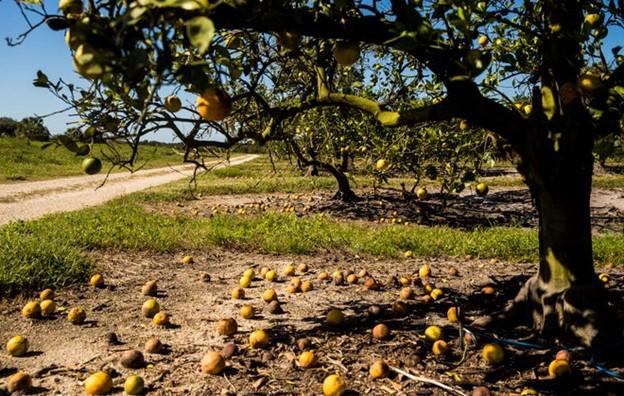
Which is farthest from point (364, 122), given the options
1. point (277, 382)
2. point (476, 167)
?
point (277, 382)

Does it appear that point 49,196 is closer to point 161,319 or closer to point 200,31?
point 161,319

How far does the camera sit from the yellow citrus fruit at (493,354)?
9.48 feet

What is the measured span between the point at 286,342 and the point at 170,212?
26.0ft

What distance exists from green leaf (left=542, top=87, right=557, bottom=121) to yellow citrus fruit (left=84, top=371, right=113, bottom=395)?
315 centimetres

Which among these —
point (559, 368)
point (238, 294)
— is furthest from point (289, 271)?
point (559, 368)

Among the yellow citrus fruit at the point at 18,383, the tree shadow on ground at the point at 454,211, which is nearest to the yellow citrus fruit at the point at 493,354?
the yellow citrus fruit at the point at 18,383

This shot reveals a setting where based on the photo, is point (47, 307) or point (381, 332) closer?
point (381, 332)

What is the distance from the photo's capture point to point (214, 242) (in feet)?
21.2

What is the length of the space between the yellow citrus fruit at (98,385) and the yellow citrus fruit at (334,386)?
1215 millimetres

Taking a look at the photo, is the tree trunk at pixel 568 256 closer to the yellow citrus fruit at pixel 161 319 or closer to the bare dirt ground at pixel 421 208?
the yellow citrus fruit at pixel 161 319

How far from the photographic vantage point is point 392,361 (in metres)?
2.97

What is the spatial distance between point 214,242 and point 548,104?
4.66 metres

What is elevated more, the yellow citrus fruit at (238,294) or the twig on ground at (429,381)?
the yellow citrus fruit at (238,294)

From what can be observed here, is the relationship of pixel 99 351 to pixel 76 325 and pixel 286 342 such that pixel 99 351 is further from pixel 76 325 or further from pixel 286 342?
pixel 286 342
